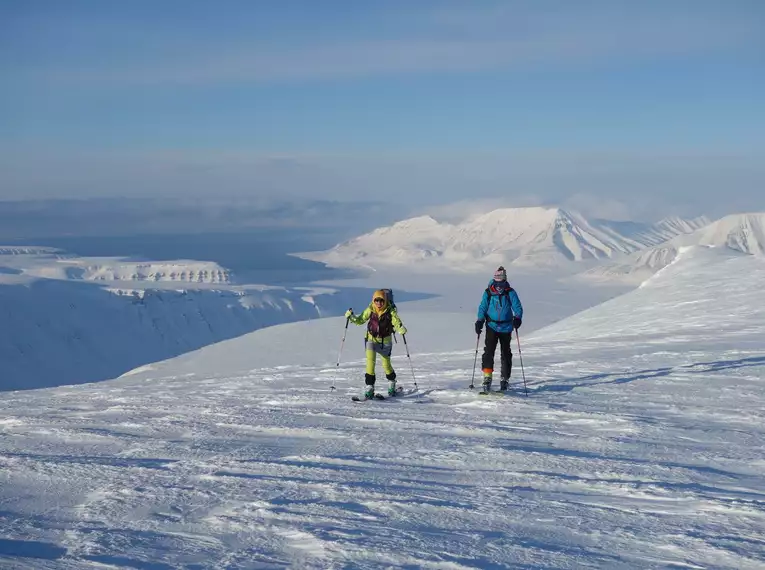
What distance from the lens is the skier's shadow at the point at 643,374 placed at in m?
12.1

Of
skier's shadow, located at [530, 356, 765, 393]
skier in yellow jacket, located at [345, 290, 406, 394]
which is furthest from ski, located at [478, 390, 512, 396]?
skier in yellow jacket, located at [345, 290, 406, 394]

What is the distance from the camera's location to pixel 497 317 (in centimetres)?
1115

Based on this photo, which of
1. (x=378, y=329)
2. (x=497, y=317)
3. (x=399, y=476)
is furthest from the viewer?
(x=497, y=317)

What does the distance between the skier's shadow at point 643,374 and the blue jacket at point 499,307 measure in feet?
4.28

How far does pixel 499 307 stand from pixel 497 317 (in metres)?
0.15

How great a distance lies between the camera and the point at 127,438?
806cm

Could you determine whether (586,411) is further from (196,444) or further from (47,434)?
(47,434)

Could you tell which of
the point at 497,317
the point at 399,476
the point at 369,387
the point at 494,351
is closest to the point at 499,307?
the point at 497,317

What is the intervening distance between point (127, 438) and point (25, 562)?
3.64 metres

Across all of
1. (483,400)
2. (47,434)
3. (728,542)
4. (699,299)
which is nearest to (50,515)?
(47,434)

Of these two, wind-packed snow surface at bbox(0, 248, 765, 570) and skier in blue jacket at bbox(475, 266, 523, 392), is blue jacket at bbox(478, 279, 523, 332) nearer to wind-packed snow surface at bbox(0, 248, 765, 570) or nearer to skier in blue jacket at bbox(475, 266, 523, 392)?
skier in blue jacket at bbox(475, 266, 523, 392)

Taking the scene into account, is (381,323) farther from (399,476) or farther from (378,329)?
(399,476)

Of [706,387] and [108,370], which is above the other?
[706,387]

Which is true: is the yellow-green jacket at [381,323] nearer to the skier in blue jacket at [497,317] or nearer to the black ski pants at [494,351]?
the skier in blue jacket at [497,317]
